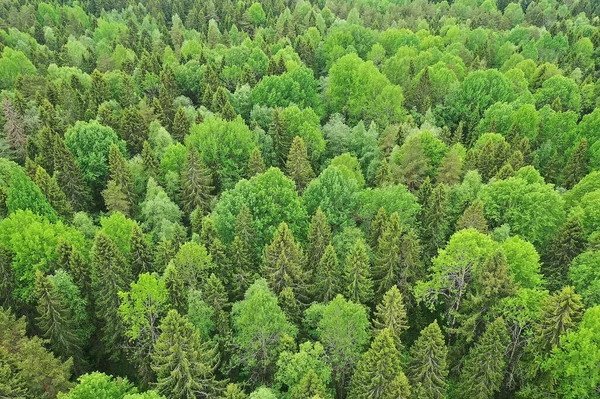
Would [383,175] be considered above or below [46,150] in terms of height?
below

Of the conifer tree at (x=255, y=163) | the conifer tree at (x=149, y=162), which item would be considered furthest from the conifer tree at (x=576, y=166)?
the conifer tree at (x=149, y=162)

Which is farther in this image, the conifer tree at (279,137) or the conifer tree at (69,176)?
the conifer tree at (279,137)

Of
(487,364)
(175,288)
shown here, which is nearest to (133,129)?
(175,288)

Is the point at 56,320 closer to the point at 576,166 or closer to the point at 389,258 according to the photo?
the point at 389,258

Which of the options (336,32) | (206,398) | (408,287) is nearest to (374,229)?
(408,287)

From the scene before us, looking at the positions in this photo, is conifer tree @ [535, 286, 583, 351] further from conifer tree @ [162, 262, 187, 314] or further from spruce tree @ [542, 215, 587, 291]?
conifer tree @ [162, 262, 187, 314]

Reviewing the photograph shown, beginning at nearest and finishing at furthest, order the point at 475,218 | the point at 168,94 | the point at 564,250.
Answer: the point at 564,250 → the point at 475,218 → the point at 168,94

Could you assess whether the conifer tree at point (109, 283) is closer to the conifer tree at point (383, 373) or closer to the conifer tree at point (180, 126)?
the conifer tree at point (383, 373)

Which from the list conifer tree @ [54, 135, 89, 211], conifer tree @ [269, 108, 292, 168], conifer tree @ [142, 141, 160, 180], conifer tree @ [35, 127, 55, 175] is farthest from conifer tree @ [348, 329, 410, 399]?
conifer tree @ [35, 127, 55, 175]
